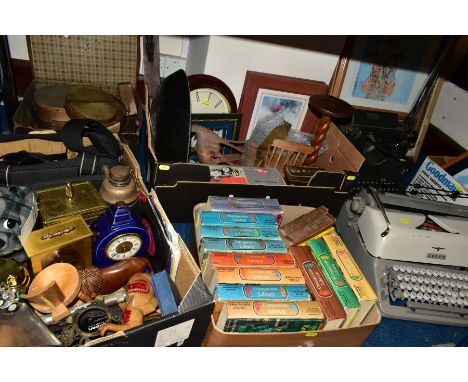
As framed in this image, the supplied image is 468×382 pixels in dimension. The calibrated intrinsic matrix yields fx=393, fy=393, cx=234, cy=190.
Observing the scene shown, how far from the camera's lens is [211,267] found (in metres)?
1.49

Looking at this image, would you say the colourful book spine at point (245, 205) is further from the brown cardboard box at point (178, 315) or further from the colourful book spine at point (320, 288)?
the brown cardboard box at point (178, 315)

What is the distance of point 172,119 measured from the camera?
5.63 feet

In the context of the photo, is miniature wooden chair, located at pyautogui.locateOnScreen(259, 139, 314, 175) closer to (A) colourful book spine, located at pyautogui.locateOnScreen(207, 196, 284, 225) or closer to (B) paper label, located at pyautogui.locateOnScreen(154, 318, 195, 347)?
(A) colourful book spine, located at pyautogui.locateOnScreen(207, 196, 284, 225)

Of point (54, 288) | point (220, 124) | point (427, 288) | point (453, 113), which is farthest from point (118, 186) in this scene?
point (453, 113)

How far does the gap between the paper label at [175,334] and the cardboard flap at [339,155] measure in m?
1.22

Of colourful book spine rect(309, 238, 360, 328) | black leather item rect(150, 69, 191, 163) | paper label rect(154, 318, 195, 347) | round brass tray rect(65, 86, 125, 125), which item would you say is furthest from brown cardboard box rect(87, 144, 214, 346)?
round brass tray rect(65, 86, 125, 125)

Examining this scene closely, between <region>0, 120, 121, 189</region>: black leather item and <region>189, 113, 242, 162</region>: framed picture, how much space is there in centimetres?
61

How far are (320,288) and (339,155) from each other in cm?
93

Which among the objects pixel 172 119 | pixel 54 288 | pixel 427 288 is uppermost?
pixel 172 119

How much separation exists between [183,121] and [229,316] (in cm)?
85

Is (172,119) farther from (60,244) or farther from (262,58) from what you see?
(262,58)

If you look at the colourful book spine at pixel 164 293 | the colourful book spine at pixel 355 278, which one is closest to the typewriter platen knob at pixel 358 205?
the colourful book spine at pixel 355 278

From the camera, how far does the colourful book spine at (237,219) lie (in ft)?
5.44

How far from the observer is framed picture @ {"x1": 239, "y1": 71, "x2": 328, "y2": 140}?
8.00ft
